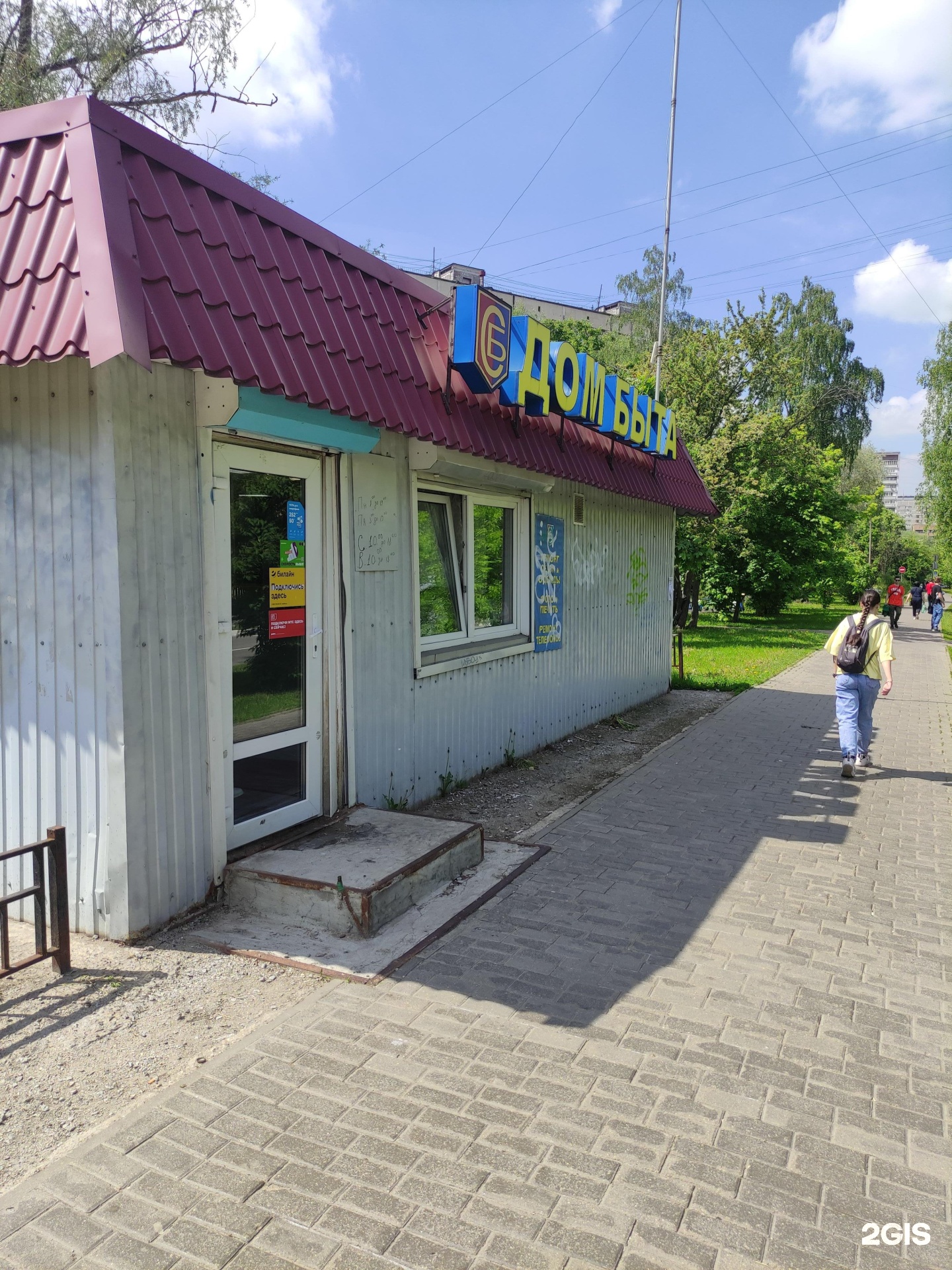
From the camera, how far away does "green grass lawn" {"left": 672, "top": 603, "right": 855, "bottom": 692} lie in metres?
14.9

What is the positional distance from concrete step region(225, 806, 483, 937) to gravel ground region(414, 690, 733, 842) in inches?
18.8

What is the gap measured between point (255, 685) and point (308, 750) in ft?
2.09

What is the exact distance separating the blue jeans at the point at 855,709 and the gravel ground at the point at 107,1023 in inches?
237

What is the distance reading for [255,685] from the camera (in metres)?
4.77

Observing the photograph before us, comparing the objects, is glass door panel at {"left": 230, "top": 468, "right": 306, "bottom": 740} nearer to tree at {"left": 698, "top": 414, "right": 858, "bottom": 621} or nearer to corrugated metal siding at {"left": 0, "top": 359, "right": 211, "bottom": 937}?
corrugated metal siding at {"left": 0, "top": 359, "right": 211, "bottom": 937}

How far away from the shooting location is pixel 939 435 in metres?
31.9

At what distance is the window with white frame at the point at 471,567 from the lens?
6.66 meters

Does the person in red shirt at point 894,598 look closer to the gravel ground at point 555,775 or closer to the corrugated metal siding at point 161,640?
the gravel ground at point 555,775

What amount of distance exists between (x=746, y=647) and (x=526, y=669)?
1465 cm

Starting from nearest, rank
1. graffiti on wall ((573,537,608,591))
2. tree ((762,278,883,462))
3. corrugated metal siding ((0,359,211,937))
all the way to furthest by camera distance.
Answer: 1. corrugated metal siding ((0,359,211,937))
2. graffiti on wall ((573,537,608,591))
3. tree ((762,278,883,462))

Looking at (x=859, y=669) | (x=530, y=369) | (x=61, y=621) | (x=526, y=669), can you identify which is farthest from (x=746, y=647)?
(x=61, y=621)

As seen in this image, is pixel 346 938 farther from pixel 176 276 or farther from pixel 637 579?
pixel 637 579

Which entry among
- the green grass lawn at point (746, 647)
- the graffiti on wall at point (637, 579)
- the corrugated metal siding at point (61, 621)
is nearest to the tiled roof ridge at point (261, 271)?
the corrugated metal siding at point (61, 621)

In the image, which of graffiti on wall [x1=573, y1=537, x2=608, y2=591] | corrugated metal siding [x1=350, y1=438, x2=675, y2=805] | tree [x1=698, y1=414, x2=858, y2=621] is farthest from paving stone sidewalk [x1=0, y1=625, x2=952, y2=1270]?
tree [x1=698, y1=414, x2=858, y2=621]
